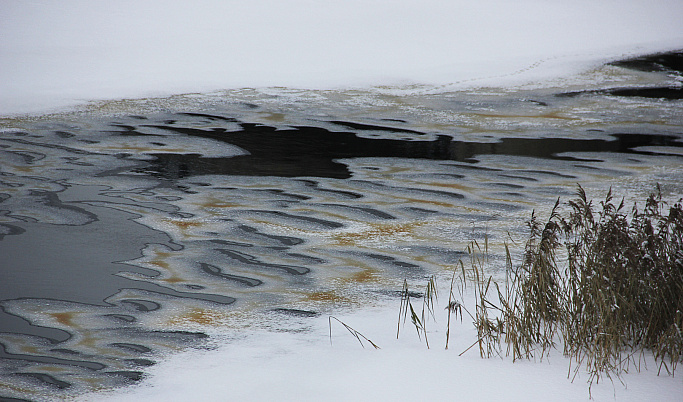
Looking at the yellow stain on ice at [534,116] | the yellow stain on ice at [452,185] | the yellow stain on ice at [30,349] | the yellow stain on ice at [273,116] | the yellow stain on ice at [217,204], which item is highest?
the yellow stain on ice at [273,116]

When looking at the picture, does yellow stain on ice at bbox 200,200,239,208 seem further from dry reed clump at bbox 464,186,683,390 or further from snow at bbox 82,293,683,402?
dry reed clump at bbox 464,186,683,390

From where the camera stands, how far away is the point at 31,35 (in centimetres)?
1533

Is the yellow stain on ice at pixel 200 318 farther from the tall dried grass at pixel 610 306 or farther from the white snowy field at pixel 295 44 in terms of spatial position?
the white snowy field at pixel 295 44

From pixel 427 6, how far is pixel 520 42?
12.6ft

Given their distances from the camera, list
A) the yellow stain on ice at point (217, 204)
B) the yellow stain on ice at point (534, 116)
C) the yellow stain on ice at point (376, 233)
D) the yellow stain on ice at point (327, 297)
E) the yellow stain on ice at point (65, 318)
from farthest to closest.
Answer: the yellow stain on ice at point (534, 116) → the yellow stain on ice at point (217, 204) → the yellow stain on ice at point (376, 233) → the yellow stain on ice at point (327, 297) → the yellow stain on ice at point (65, 318)

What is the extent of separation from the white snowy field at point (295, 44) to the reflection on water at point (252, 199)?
1.46 m

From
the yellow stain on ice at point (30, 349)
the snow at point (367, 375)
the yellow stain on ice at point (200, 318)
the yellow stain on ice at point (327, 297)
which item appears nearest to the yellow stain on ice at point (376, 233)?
the yellow stain on ice at point (327, 297)

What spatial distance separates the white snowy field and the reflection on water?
1457mm

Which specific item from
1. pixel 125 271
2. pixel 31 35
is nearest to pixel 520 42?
pixel 31 35

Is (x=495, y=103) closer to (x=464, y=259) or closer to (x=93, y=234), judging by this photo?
(x=464, y=259)

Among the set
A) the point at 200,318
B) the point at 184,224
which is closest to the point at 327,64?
the point at 184,224

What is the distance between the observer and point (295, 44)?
50.0ft

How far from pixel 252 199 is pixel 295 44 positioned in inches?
376

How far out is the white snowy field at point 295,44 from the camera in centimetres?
1232
